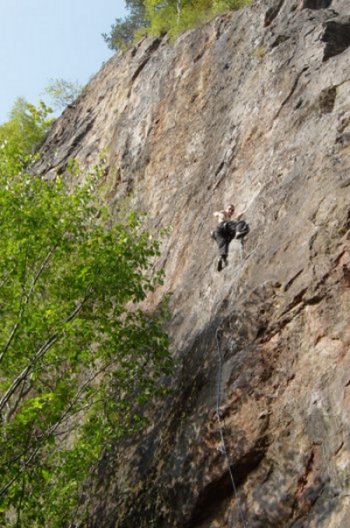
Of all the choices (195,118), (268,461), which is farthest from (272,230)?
(195,118)

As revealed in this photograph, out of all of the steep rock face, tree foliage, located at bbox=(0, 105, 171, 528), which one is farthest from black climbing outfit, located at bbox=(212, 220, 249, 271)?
tree foliage, located at bbox=(0, 105, 171, 528)

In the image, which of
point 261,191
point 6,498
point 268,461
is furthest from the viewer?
point 261,191

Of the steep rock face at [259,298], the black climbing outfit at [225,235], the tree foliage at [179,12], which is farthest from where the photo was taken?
the tree foliage at [179,12]

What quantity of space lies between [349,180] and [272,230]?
1.91 metres

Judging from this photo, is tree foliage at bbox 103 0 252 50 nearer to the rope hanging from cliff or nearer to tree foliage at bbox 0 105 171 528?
tree foliage at bbox 0 105 171 528

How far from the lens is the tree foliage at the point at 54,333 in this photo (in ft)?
30.4

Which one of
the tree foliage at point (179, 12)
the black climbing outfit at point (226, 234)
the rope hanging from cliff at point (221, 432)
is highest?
the tree foliage at point (179, 12)

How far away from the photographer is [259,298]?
931 cm

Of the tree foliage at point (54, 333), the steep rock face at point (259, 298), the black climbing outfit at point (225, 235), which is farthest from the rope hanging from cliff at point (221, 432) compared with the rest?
the black climbing outfit at point (225, 235)

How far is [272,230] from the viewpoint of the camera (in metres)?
10.7

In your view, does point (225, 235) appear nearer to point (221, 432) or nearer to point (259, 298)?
point (259, 298)

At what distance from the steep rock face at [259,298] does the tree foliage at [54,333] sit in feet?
2.90

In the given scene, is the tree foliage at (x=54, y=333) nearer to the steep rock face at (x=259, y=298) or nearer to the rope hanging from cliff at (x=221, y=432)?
the steep rock face at (x=259, y=298)

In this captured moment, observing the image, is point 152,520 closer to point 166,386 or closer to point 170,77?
point 166,386
